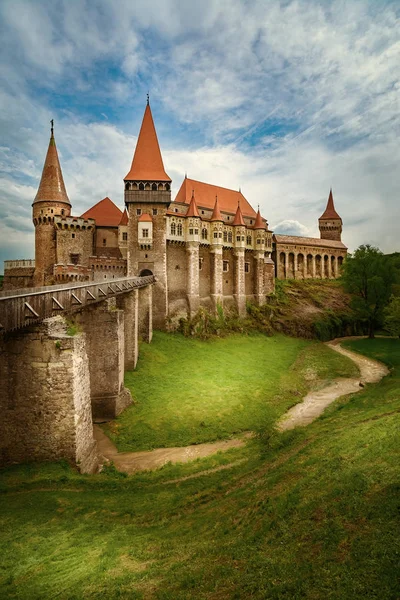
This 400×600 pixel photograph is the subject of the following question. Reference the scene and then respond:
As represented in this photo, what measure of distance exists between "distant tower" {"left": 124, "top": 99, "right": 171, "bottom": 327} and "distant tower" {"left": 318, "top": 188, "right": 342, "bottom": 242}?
46151mm

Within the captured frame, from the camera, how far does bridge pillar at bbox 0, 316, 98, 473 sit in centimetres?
1073

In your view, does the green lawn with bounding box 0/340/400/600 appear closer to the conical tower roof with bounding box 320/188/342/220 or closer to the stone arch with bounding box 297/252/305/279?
the stone arch with bounding box 297/252/305/279

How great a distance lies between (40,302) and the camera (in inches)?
431

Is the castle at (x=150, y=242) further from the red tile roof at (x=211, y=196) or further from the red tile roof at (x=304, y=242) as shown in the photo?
the red tile roof at (x=304, y=242)

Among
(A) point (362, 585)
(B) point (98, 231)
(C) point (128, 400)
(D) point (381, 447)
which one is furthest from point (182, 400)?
(B) point (98, 231)

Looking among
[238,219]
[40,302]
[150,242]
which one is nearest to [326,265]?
[238,219]

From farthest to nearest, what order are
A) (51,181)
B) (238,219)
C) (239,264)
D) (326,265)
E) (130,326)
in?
(326,265) < (238,219) < (239,264) < (51,181) < (130,326)

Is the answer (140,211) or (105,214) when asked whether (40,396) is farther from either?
(105,214)

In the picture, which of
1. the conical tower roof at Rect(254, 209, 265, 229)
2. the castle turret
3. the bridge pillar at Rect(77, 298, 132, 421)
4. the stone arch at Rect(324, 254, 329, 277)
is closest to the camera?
the bridge pillar at Rect(77, 298, 132, 421)

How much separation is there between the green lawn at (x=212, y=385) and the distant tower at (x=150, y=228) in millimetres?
5181

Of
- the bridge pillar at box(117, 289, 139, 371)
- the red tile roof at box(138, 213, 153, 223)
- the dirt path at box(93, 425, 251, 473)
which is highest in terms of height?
the red tile roof at box(138, 213, 153, 223)

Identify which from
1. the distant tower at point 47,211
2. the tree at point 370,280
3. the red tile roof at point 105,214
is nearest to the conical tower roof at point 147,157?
the red tile roof at point 105,214

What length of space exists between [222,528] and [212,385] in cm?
1424

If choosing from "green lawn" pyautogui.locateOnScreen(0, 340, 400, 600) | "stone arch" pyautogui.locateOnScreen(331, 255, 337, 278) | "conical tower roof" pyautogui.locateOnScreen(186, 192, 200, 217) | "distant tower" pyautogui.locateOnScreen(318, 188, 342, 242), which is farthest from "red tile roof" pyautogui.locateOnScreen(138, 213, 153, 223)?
"distant tower" pyautogui.locateOnScreen(318, 188, 342, 242)
